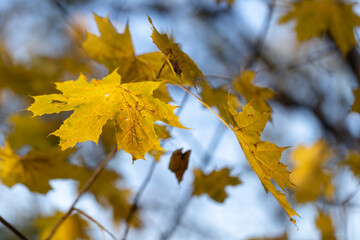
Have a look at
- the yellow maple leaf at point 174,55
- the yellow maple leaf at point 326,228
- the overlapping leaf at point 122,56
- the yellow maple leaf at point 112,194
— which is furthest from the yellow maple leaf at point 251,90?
the yellow maple leaf at point 112,194

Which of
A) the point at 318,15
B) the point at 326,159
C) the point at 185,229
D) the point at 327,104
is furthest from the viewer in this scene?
the point at 327,104

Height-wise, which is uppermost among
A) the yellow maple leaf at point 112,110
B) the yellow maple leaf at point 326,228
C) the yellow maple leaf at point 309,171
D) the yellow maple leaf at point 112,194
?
the yellow maple leaf at point 309,171

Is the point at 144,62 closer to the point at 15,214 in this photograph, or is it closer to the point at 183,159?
the point at 183,159

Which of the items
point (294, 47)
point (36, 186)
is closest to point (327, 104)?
point (294, 47)

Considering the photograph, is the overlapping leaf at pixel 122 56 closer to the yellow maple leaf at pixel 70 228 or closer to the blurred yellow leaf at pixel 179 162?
the blurred yellow leaf at pixel 179 162

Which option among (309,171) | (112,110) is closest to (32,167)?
(112,110)

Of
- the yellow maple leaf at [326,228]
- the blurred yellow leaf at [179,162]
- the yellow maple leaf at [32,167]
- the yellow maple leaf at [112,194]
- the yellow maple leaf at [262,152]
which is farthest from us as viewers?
the yellow maple leaf at [112,194]
